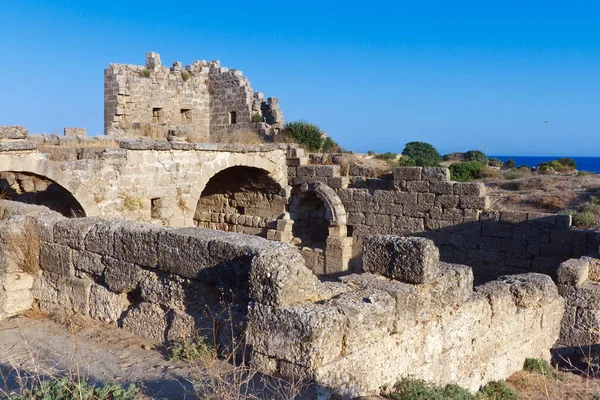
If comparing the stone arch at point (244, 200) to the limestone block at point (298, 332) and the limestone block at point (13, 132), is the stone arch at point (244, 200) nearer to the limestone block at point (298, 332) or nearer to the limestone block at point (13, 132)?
the limestone block at point (13, 132)

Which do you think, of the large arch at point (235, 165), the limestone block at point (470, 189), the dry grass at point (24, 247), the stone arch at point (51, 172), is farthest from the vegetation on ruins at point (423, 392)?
the large arch at point (235, 165)

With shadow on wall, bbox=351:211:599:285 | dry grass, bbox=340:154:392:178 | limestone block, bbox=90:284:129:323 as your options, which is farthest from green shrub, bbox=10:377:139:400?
dry grass, bbox=340:154:392:178

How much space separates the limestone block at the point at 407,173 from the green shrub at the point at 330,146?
3.61 metres

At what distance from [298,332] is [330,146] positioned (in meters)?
13.5

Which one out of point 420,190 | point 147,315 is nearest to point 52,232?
point 147,315

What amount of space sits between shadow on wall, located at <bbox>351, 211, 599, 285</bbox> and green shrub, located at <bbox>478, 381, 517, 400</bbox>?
15.8 ft

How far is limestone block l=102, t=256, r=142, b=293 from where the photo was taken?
4945 mm

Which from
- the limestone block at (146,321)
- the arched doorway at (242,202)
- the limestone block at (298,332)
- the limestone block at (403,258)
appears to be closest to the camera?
the limestone block at (298,332)

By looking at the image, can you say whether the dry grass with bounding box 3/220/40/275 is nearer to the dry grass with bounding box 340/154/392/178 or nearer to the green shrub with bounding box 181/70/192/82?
the dry grass with bounding box 340/154/392/178

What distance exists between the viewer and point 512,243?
35.4 feet

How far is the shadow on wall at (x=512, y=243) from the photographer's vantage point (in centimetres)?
1016

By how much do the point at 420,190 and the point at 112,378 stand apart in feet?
30.2

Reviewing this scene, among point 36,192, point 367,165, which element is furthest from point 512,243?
point 36,192

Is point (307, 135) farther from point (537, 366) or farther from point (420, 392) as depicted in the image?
point (420, 392)
